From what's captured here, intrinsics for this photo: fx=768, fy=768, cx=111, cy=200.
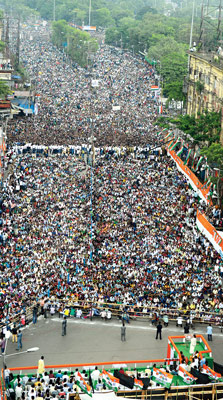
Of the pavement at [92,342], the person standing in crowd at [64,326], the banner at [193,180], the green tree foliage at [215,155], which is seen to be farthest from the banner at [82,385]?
the green tree foliage at [215,155]

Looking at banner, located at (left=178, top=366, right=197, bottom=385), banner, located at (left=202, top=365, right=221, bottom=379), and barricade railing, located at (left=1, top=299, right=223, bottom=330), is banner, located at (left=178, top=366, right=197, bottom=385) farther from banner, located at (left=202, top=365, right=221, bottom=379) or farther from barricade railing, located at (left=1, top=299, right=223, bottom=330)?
barricade railing, located at (left=1, top=299, right=223, bottom=330)

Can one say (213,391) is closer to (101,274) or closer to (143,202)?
(101,274)

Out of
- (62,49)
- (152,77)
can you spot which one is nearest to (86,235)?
(152,77)

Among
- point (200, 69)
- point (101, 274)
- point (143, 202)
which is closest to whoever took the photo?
point (101, 274)

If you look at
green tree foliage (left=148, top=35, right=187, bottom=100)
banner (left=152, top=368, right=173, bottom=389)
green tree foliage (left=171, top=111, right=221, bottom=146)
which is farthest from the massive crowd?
banner (left=152, top=368, right=173, bottom=389)

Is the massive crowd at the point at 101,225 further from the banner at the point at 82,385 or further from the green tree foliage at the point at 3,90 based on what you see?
the banner at the point at 82,385

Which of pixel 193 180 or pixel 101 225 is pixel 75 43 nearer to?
pixel 193 180
